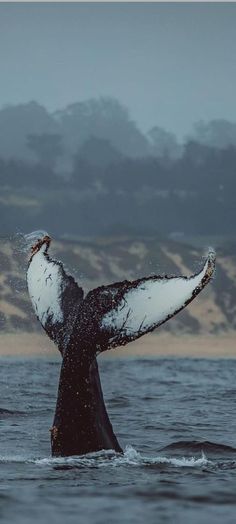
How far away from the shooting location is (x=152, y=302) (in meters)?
8.74

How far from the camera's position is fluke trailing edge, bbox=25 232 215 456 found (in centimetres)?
874

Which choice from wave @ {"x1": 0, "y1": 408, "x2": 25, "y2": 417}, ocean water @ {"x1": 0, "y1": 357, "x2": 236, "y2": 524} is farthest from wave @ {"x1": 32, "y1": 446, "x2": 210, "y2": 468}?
wave @ {"x1": 0, "y1": 408, "x2": 25, "y2": 417}

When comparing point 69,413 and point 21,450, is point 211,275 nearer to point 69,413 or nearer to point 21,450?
point 69,413

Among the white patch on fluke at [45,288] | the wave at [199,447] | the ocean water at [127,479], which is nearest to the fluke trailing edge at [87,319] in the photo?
the white patch on fluke at [45,288]

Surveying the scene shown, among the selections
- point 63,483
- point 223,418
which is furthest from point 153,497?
point 223,418

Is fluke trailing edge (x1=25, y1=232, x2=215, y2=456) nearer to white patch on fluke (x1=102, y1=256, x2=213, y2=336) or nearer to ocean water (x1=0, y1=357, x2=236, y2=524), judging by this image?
white patch on fluke (x1=102, y1=256, x2=213, y2=336)

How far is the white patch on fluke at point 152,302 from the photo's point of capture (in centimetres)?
866

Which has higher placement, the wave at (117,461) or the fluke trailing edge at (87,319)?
the fluke trailing edge at (87,319)

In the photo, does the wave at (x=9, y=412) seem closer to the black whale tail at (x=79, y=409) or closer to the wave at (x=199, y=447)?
the wave at (x=199, y=447)

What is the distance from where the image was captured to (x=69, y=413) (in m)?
9.31

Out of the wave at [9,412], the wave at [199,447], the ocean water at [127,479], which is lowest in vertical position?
the ocean water at [127,479]

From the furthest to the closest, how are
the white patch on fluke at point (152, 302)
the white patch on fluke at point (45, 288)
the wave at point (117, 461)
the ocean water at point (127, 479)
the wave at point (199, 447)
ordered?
1. the wave at point (199, 447)
2. the wave at point (117, 461)
3. the white patch on fluke at point (45, 288)
4. the white patch on fluke at point (152, 302)
5. the ocean water at point (127, 479)

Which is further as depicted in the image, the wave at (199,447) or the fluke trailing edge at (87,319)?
the wave at (199,447)

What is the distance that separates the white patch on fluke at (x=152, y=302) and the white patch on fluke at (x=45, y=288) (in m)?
0.83
